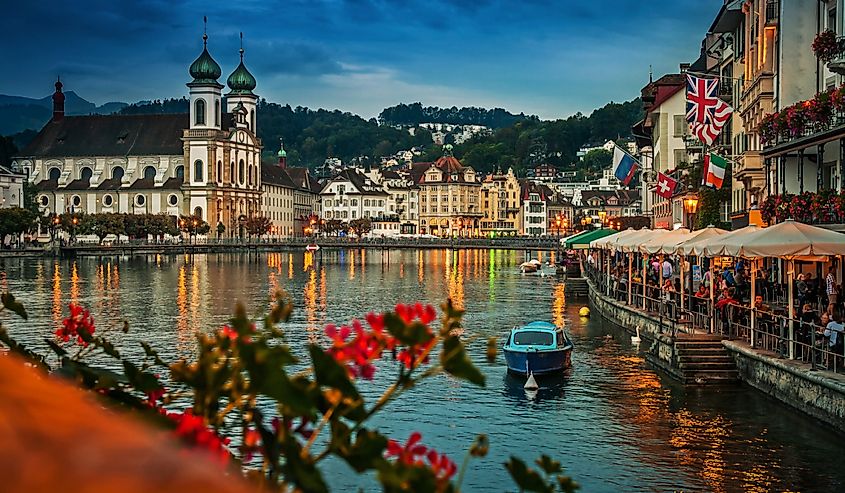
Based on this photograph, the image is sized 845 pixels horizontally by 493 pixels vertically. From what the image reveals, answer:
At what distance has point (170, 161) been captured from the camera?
177000 millimetres

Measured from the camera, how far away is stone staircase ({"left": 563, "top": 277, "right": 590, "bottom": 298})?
6650 cm

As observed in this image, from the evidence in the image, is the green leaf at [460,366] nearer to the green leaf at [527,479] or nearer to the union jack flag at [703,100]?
the green leaf at [527,479]

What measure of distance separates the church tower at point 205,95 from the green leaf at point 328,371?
17057cm

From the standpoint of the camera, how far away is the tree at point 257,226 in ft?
559

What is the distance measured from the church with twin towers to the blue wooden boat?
138 m

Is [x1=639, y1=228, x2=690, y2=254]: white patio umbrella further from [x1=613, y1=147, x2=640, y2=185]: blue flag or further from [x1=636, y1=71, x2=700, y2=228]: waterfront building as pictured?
[x1=636, y1=71, x2=700, y2=228]: waterfront building

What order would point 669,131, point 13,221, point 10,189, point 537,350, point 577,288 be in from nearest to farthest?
point 537,350, point 577,288, point 669,131, point 13,221, point 10,189

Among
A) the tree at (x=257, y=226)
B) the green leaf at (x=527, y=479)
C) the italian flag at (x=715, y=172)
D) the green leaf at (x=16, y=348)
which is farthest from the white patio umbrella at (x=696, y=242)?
the tree at (x=257, y=226)

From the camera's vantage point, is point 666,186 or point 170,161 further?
point 170,161

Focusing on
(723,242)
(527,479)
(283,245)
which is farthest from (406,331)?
(283,245)

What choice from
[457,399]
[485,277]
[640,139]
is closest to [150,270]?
[485,277]

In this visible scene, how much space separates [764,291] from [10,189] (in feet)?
413

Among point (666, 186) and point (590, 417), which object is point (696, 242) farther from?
point (666, 186)

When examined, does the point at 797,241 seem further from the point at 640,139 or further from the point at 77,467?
the point at 640,139
